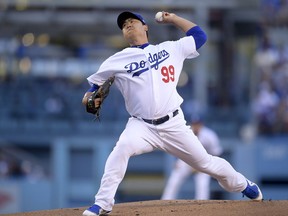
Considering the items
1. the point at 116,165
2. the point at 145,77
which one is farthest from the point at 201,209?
the point at 145,77

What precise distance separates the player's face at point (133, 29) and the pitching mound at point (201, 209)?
1.45 meters

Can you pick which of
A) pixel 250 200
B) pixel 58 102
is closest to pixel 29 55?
pixel 58 102

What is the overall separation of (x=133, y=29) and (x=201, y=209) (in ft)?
5.35

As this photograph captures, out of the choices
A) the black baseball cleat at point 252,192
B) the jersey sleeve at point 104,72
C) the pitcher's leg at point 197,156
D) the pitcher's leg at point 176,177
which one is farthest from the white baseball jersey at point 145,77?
the pitcher's leg at point 176,177

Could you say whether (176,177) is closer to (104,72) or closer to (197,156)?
(197,156)

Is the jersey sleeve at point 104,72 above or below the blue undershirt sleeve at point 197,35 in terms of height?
below

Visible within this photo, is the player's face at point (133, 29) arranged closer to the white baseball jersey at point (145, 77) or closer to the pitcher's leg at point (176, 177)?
the white baseball jersey at point (145, 77)

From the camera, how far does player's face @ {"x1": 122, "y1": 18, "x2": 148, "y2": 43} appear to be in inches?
254

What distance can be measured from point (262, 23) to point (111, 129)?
146 inches

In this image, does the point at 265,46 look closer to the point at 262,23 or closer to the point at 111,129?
the point at 262,23

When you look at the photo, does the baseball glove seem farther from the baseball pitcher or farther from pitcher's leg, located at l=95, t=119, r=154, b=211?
pitcher's leg, located at l=95, t=119, r=154, b=211

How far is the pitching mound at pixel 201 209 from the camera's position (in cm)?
668

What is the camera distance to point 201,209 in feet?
22.5

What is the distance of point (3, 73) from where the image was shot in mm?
18031
